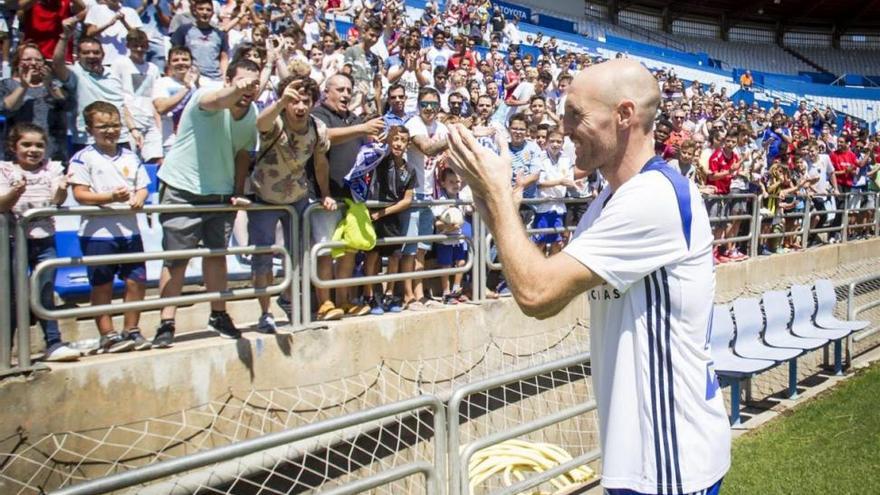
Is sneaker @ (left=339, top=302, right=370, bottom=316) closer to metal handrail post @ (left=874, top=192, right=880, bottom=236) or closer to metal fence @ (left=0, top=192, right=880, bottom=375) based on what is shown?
metal fence @ (left=0, top=192, right=880, bottom=375)

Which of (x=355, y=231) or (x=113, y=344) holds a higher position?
(x=355, y=231)

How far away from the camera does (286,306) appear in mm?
6000

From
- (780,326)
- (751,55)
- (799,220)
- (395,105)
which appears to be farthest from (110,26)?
(751,55)

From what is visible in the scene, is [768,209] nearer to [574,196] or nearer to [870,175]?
[574,196]

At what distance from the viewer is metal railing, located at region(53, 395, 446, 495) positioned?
7.72ft

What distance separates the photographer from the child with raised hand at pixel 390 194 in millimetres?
6277

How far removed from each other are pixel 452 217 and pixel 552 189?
1.84 m

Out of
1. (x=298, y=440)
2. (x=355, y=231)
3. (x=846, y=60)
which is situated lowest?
(x=298, y=440)

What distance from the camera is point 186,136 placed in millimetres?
4965

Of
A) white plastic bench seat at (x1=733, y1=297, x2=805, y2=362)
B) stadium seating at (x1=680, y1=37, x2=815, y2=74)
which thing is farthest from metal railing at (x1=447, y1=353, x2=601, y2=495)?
stadium seating at (x1=680, y1=37, x2=815, y2=74)

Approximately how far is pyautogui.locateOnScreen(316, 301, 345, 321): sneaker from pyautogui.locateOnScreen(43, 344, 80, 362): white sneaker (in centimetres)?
191

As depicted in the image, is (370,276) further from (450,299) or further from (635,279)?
(635,279)

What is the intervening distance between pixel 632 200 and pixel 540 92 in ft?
34.1

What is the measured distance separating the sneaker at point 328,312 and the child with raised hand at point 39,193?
6.23 feet
